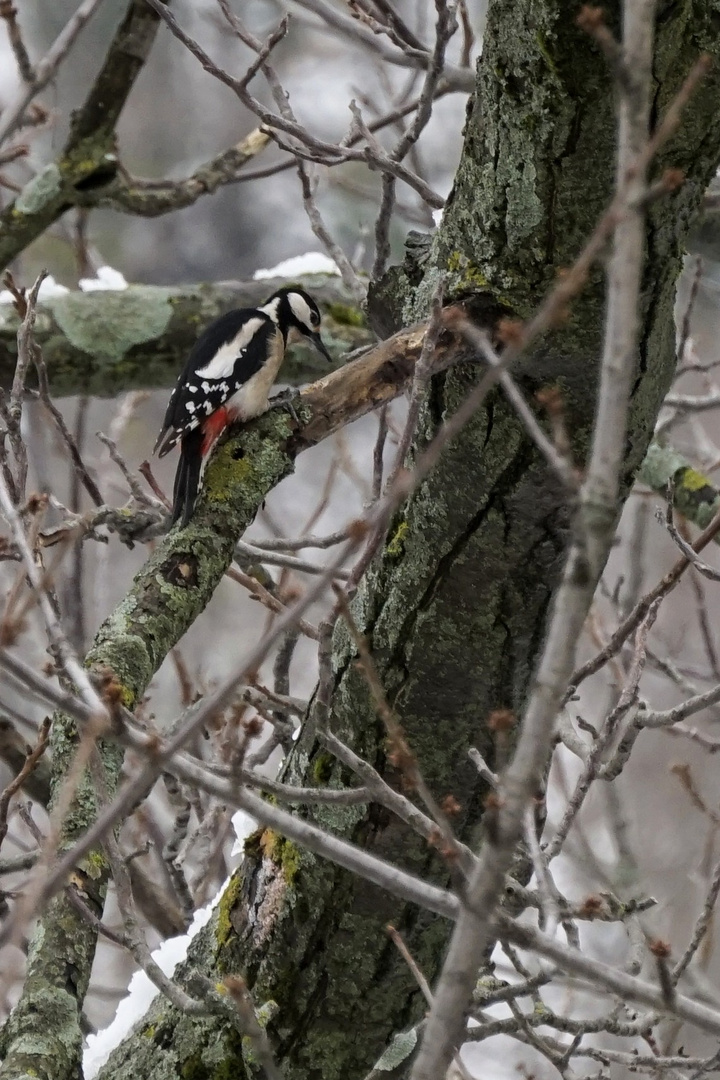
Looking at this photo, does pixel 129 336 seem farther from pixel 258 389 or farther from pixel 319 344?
pixel 258 389

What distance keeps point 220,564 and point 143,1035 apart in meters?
0.93

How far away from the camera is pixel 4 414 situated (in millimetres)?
2021

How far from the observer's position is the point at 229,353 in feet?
10.6

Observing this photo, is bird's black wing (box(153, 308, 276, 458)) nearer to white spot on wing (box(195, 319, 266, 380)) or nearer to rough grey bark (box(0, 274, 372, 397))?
white spot on wing (box(195, 319, 266, 380))

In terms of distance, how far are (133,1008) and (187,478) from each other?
109 cm

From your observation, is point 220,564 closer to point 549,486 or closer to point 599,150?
point 549,486

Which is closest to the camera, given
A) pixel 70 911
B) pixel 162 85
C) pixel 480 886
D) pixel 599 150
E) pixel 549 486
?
pixel 480 886

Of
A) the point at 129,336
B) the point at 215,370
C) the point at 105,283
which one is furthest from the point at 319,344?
the point at 215,370

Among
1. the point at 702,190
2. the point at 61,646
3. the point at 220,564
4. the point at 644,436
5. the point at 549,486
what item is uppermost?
the point at 702,190

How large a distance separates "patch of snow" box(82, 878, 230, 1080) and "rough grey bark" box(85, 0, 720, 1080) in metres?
0.13

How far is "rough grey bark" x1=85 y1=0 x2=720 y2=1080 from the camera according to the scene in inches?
79.0

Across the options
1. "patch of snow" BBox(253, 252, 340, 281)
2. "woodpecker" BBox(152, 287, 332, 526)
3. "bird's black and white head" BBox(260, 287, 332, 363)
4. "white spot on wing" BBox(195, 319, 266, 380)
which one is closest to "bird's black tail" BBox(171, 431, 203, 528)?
"woodpecker" BBox(152, 287, 332, 526)

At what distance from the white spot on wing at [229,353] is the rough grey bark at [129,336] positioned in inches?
23.8

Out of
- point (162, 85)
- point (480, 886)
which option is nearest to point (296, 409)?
point (480, 886)
